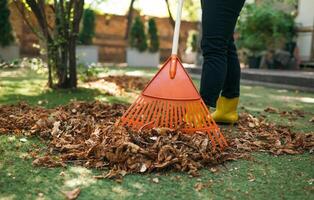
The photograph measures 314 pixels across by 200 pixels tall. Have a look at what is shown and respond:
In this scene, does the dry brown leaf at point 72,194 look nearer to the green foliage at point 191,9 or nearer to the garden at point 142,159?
the garden at point 142,159

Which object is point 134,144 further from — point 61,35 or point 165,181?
point 61,35

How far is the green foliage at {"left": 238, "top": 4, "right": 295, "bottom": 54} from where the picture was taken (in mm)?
8633

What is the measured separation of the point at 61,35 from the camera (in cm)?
404

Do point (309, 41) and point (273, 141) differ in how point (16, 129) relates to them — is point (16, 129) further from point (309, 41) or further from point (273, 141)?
point (309, 41)

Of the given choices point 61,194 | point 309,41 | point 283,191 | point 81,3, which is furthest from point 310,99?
point 309,41

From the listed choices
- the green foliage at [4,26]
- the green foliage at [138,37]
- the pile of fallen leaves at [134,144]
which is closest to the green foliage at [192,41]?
the green foliage at [138,37]

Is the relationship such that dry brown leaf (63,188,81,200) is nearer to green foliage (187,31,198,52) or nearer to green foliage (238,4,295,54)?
green foliage (238,4,295,54)

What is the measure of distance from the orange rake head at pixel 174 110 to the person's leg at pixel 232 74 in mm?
617

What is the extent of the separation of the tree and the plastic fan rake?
2185 millimetres

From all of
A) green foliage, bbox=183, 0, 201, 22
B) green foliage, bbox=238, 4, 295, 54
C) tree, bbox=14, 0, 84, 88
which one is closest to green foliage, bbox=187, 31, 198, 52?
green foliage, bbox=183, 0, 201, 22

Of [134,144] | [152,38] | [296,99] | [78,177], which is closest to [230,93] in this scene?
[134,144]

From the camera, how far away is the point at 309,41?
8.64 m

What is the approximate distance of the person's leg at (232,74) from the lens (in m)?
2.56

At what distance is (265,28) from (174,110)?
24.2 ft
